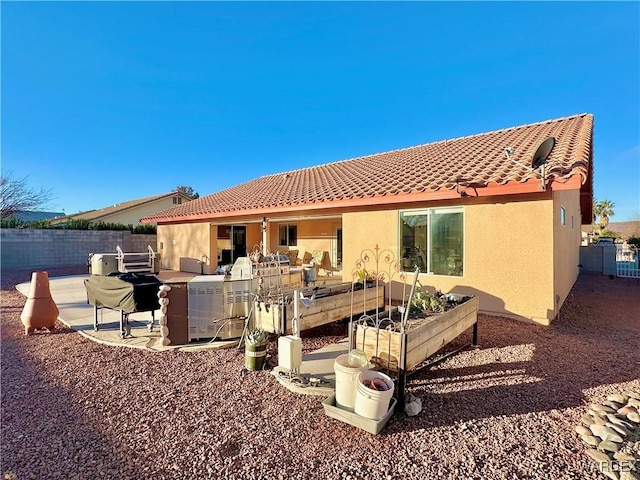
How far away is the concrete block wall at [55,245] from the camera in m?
17.1

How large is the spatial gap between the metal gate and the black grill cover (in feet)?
63.7

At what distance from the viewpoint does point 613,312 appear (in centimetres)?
745

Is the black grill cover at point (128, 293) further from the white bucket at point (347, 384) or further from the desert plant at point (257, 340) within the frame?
the white bucket at point (347, 384)

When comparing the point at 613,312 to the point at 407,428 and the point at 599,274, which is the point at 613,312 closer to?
the point at 407,428

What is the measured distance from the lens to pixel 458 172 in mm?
7453

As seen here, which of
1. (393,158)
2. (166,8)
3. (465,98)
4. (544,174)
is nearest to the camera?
(544,174)

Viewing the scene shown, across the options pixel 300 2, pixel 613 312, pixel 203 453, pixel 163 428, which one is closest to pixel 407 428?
pixel 203 453

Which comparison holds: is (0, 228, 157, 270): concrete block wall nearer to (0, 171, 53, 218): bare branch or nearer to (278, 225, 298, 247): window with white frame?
(0, 171, 53, 218): bare branch

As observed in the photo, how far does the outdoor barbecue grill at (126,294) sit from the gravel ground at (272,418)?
71cm

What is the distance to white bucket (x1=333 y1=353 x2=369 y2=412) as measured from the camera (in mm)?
2982

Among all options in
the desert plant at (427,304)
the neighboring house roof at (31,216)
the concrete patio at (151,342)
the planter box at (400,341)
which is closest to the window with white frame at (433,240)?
the desert plant at (427,304)

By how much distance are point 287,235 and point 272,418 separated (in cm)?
1221

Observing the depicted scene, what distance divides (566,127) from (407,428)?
34.8ft

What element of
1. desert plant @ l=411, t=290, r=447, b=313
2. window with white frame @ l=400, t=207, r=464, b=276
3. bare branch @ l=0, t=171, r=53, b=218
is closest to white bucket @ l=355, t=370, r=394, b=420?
desert plant @ l=411, t=290, r=447, b=313
